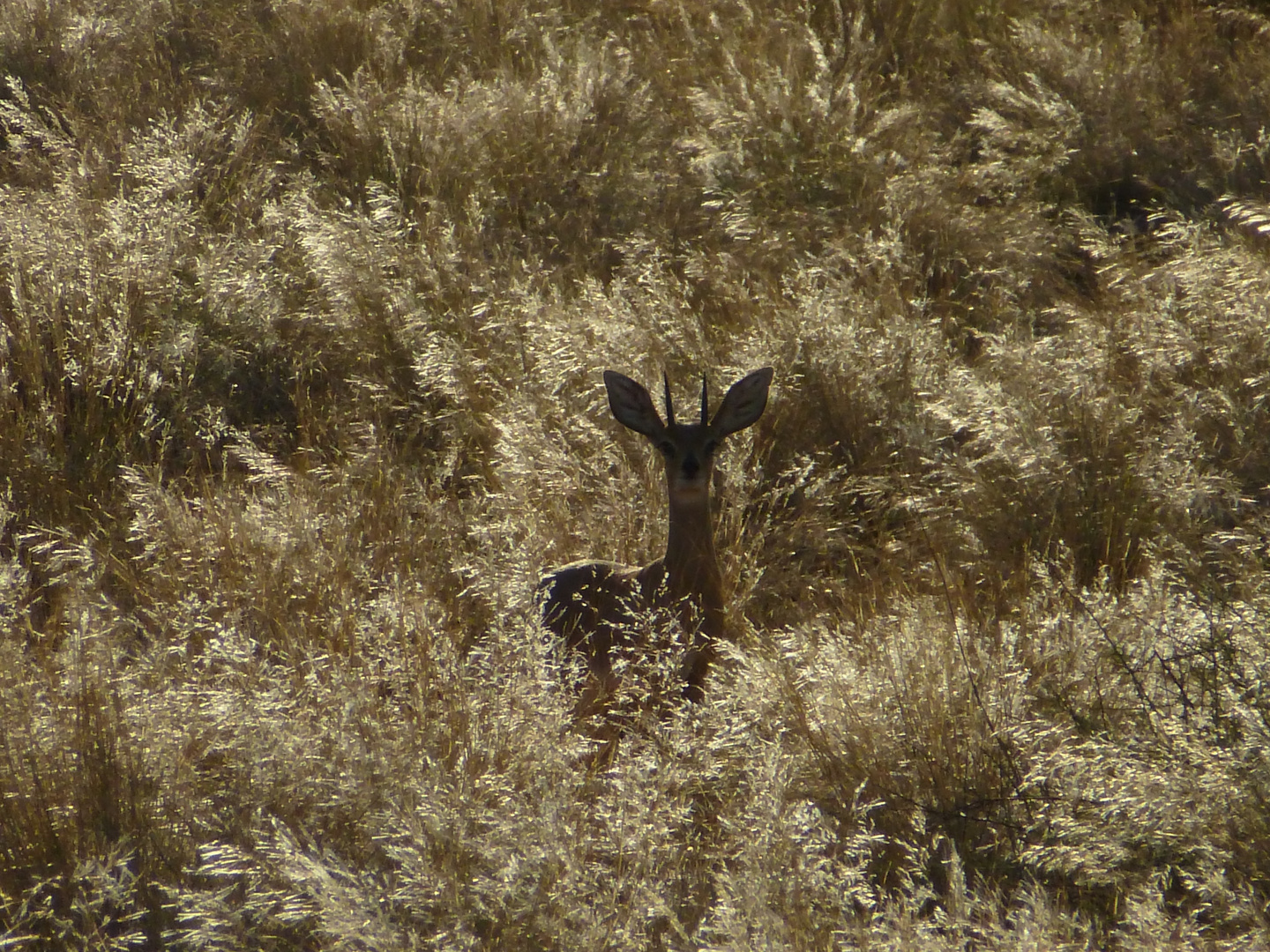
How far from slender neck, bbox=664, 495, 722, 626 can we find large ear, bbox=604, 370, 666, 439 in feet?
0.88

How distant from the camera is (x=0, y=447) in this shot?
16.5 ft

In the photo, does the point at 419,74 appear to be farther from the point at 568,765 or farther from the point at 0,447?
the point at 568,765

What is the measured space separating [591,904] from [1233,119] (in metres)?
5.38

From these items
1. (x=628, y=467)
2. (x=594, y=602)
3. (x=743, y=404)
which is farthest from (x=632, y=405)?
(x=594, y=602)

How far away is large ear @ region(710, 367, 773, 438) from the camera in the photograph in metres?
4.31

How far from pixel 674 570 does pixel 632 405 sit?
23.7 inches

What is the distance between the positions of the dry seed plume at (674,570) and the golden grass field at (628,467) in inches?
7.4

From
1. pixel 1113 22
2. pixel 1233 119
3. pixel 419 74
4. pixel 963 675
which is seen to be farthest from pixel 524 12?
pixel 963 675

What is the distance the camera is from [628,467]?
16.1 ft

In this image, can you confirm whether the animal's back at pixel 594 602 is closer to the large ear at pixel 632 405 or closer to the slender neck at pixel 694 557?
the slender neck at pixel 694 557

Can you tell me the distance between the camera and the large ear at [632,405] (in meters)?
4.38

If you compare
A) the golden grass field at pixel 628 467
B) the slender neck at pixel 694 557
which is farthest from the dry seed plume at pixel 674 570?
the golden grass field at pixel 628 467

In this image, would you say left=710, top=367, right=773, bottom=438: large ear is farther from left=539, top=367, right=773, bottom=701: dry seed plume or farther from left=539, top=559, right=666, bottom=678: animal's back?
left=539, top=559, right=666, bottom=678: animal's back

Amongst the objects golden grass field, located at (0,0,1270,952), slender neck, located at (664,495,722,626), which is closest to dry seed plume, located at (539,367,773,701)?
slender neck, located at (664,495,722,626)
